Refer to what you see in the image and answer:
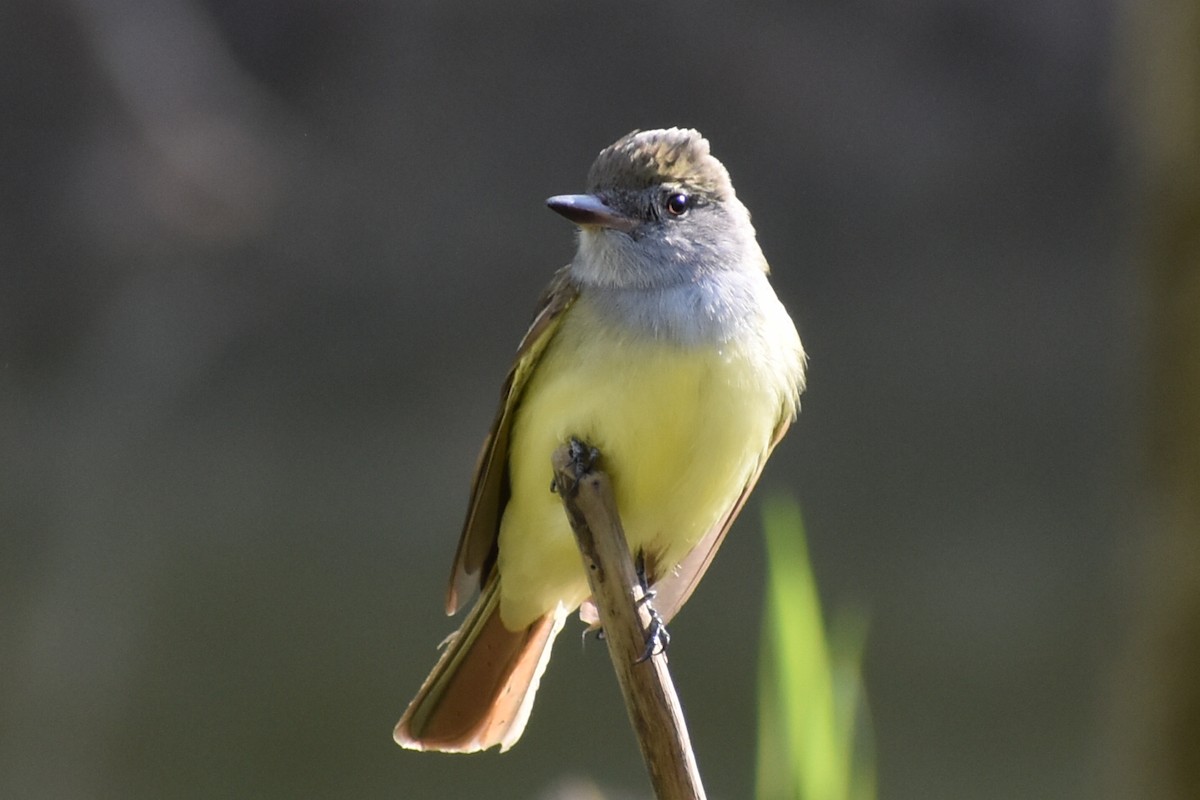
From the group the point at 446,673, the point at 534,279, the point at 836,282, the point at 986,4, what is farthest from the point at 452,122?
the point at 446,673

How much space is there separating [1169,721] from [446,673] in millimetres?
1805

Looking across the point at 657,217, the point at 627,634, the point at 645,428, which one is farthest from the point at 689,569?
the point at 627,634

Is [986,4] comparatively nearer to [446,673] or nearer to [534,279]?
[534,279]

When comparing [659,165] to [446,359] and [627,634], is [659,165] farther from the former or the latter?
[446,359]

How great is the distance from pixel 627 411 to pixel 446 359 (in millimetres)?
6657

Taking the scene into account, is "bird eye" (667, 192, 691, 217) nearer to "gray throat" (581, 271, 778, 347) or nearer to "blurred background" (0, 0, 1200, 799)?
"gray throat" (581, 271, 778, 347)

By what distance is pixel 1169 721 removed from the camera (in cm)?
158

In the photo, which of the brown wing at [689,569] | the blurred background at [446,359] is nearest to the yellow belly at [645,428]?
the brown wing at [689,569]

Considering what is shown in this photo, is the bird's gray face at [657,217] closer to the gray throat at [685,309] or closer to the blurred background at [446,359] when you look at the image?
the gray throat at [685,309]

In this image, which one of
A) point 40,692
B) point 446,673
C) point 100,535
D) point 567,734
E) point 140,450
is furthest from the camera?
point 140,450

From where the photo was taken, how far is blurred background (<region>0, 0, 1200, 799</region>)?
703 centimetres

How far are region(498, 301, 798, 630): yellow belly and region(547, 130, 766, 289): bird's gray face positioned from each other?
0.49 feet

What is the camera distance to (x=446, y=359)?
941 centimetres

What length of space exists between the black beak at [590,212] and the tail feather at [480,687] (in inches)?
28.7
